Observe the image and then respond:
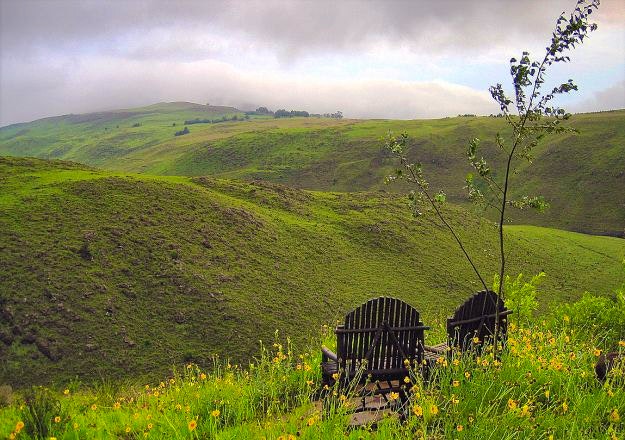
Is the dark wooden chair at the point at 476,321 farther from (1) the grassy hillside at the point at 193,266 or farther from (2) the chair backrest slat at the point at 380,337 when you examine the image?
(1) the grassy hillside at the point at 193,266

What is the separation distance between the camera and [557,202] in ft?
225

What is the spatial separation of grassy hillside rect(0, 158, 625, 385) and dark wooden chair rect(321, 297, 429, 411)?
11.3 metres

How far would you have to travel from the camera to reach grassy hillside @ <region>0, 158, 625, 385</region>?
758 inches

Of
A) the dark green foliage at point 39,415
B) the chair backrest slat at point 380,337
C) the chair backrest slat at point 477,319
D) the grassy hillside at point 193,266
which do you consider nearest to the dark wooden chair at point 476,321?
the chair backrest slat at point 477,319

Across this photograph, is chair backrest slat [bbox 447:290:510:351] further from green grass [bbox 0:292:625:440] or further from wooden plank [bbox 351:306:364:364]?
wooden plank [bbox 351:306:364:364]

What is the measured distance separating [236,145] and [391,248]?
3611 inches

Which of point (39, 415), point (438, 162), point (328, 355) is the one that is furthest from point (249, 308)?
point (438, 162)

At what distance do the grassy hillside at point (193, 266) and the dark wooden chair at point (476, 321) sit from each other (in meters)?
11.0

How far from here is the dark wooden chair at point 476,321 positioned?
29.1 feet

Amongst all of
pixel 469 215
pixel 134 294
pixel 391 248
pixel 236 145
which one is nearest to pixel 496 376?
pixel 134 294

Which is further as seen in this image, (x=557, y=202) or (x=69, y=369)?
(x=557, y=202)

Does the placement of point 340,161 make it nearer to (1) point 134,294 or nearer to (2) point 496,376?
(1) point 134,294

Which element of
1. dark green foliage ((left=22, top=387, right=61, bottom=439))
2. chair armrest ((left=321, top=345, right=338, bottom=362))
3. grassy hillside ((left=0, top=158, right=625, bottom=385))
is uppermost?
dark green foliage ((left=22, top=387, right=61, bottom=439))

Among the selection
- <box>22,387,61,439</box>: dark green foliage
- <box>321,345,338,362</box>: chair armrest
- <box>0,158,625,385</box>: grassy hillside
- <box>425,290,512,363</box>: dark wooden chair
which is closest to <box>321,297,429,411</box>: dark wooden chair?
<box>321,345,338,362</box>: chair armrest
